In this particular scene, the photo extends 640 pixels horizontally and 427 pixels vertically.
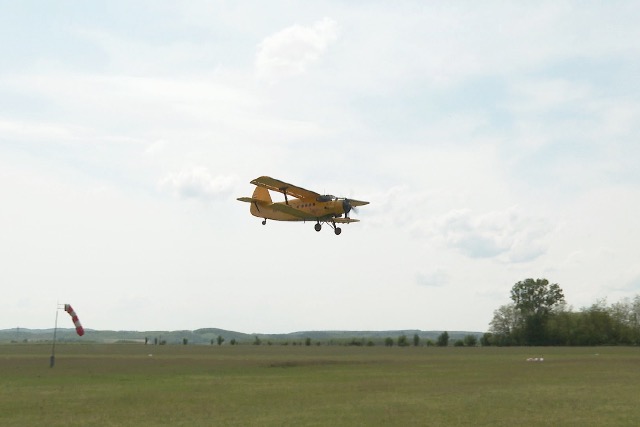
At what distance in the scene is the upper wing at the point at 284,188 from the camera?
1992 inches

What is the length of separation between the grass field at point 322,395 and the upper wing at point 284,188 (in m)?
12.0

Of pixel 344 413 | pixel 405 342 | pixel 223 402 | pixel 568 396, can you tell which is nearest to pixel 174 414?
pixel 223 402

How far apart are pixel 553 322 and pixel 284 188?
9664 cm

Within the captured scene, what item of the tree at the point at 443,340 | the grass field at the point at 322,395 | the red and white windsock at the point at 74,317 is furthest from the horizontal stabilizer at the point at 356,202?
the tree at the point at 443,340

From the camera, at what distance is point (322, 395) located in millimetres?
40188

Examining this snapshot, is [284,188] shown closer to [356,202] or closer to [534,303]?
[356,202]

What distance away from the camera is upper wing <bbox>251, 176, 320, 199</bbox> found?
166ft

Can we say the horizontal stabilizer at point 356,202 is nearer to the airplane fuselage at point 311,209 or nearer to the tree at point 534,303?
the airplane fuselage at point 311,209

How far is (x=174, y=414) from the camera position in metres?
33.0

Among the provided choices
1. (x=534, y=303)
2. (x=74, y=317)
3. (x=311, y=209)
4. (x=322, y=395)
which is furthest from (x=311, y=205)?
(x=534, y=303)

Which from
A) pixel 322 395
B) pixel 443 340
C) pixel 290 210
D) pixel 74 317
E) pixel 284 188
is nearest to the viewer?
pixel 322 395

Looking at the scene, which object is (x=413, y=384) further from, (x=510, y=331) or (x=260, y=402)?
(x=510, y=331)

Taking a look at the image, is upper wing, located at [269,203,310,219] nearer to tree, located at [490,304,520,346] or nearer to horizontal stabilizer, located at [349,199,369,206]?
horizontal stabilizer, located at [349,199,369,206]

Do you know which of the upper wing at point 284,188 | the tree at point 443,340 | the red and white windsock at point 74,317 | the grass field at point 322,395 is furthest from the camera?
the tree at point 443,340
